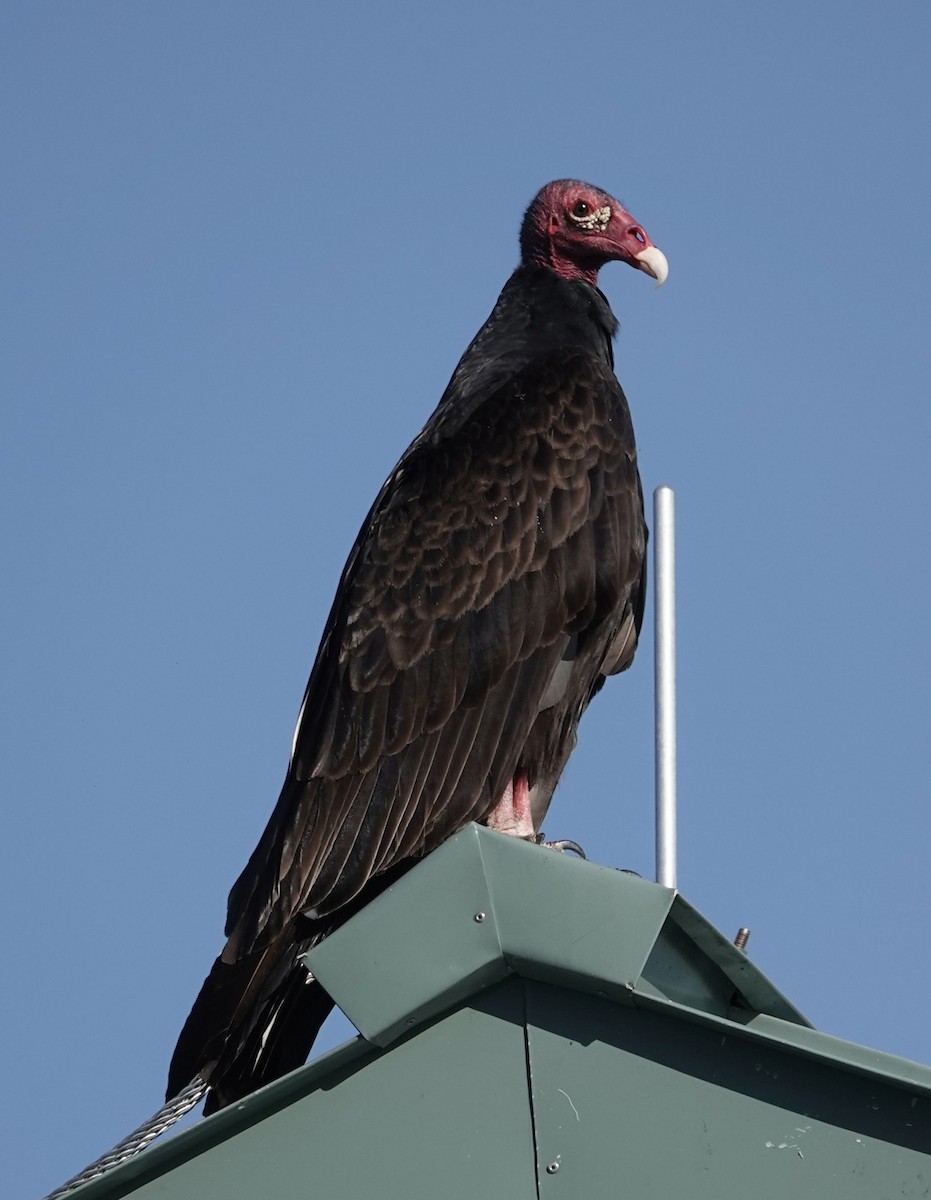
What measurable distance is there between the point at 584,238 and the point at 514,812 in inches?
82.0

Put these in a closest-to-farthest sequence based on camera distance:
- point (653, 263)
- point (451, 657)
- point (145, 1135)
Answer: point (145, 1135)
point (451, 657)
point (653, 263)

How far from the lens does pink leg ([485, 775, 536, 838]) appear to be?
13.8 ft

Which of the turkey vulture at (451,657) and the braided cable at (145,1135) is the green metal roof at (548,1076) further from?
the turkey vulture at (451,657)

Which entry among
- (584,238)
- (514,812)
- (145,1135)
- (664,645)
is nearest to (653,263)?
(584,238)

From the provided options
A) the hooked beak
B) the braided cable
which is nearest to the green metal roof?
the braided cable

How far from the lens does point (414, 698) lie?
4.06 meters

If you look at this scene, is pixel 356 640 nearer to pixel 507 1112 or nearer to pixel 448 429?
pixel 448 429

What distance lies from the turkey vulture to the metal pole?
0.52 ft

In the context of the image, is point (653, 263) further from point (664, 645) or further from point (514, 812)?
point (514, 812)

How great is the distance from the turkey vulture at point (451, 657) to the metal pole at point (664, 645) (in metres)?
0.16

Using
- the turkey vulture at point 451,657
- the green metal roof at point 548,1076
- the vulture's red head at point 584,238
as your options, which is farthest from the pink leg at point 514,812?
the vulture's red head at point 584,238

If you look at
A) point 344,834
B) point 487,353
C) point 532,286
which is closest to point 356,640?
point 344,834

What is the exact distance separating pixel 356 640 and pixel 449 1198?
2018mm

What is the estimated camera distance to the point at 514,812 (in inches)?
Result: 169
